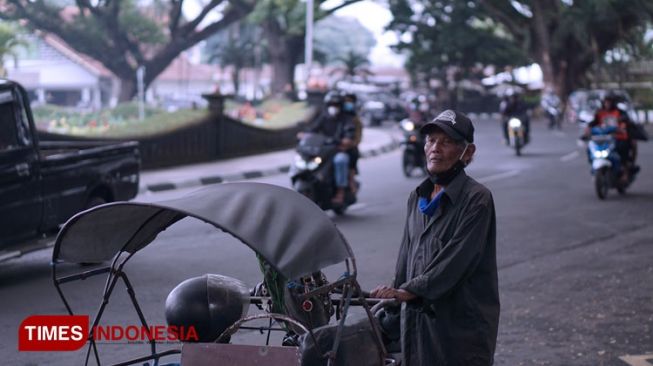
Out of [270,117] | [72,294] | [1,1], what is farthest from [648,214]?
[1,1]

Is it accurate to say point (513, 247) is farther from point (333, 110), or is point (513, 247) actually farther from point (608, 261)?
point (333, 110)

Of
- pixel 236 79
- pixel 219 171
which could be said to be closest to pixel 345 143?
pixel 219 171

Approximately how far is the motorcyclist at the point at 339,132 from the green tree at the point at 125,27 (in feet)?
92.5

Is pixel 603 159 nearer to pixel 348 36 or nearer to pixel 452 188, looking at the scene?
pixel 452 188

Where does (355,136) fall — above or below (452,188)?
below

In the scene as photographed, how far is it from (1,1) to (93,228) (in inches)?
1415

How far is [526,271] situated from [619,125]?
6.52m

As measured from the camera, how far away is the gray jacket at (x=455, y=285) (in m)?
3.82

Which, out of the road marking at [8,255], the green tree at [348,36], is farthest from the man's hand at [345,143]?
the green tree at [348,36]

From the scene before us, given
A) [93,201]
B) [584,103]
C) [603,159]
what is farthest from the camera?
[584,103]

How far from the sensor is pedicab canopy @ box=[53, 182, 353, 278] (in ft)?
11.0

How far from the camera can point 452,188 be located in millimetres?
3906

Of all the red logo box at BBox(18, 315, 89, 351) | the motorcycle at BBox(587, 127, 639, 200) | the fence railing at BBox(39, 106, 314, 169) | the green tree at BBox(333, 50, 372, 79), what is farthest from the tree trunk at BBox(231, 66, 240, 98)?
the red logo box at BBox(18, 315, 89, 351)

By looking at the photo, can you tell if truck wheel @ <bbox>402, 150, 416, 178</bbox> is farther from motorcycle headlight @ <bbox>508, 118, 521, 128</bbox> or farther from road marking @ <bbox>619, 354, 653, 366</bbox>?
road marking @ <bbox>619, 354, 653, 366</bbox>
